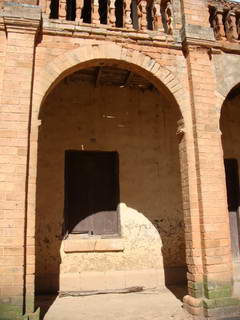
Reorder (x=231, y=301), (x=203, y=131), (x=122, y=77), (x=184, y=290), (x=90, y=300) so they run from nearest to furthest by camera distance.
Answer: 1. (x=231, y=301)
2. (x=203, y=131)
3. (x=90, y=300)
4. (x=184, y=290)
5. (x=122, y=77)

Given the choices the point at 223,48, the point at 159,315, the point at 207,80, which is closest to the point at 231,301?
the point at 159,315

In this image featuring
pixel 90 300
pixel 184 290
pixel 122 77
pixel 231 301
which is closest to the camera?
pixel 231 301

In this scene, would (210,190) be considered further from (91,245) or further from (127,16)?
(127,16)

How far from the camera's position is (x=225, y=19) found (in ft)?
23.0

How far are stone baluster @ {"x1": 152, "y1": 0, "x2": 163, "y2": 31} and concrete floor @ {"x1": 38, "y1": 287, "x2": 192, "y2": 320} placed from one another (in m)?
5.26

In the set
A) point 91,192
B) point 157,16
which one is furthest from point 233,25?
point 91,192

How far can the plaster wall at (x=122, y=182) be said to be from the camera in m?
7.09

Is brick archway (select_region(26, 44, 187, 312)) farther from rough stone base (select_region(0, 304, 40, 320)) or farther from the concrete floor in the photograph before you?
the concrete floor

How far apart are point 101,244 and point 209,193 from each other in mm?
2853

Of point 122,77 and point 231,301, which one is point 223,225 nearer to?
point 231,301

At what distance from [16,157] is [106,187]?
311 centimetres

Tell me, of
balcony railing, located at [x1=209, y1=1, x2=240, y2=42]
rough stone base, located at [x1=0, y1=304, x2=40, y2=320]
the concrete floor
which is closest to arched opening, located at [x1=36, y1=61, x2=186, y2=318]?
the concrete floor

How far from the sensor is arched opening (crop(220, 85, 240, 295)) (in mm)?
8203

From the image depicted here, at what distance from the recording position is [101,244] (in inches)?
282
